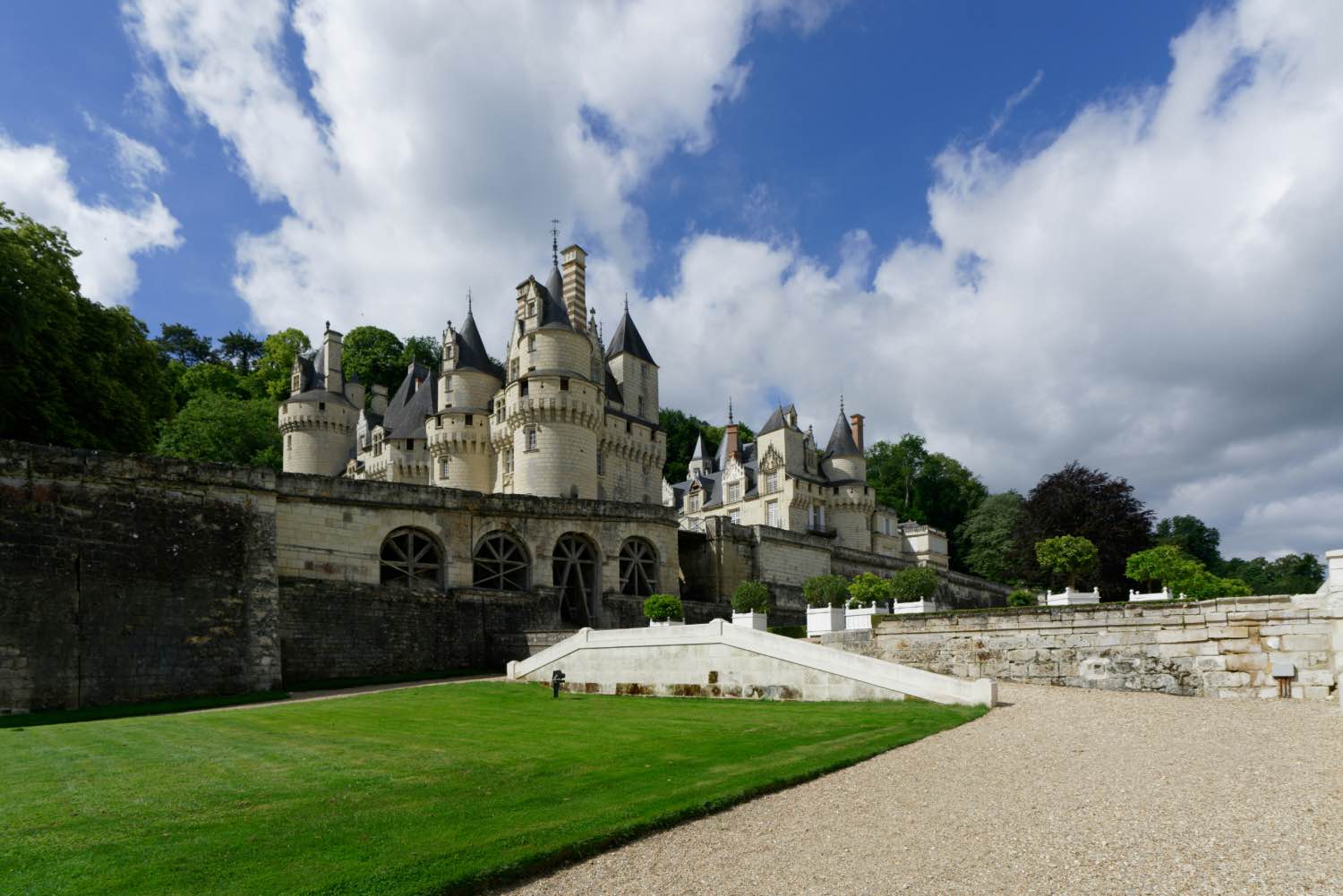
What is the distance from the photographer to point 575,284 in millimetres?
41000

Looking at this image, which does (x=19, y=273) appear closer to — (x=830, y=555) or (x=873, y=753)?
(x=873, y=753)

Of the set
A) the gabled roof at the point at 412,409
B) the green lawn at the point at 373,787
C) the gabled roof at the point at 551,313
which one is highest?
the gabled roof at the point at 551,313

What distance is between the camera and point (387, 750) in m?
10.2

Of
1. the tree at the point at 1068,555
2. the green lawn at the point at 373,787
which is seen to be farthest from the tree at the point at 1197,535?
the green lawn at the point at 373,787

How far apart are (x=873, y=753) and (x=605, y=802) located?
146 inches

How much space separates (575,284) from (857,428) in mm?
21052

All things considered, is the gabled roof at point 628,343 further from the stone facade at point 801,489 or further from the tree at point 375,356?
→ the tree at point 375,356

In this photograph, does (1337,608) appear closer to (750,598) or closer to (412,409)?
(750,598)

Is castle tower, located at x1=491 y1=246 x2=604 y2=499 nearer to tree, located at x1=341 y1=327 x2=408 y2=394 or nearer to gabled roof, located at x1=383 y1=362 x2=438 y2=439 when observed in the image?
gabled roof, located at x1=383 y1=362 x2=438 y2=439

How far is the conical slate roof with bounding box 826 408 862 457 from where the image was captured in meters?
51.0

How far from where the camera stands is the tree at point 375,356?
206ft

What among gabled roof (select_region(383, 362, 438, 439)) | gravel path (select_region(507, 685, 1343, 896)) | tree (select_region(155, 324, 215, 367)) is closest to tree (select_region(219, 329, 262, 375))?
tree (select_region(155, 324, 215, 367))

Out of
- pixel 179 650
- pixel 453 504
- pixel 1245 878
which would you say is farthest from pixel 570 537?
pixel 1245 878

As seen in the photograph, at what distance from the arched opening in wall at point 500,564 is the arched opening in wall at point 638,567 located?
375 centimetres
